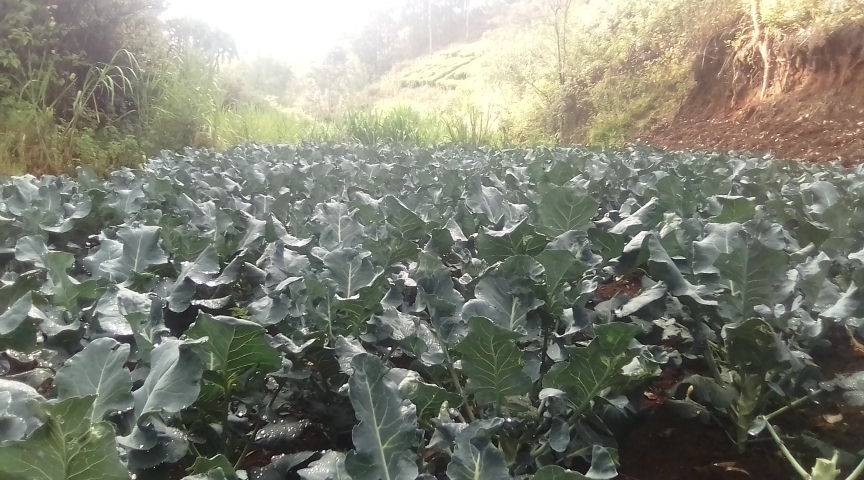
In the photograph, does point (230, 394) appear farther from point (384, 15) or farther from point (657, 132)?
point (384, 15)

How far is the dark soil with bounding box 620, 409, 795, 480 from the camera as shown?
3.66 feet

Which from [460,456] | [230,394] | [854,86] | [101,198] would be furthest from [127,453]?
[854,86]

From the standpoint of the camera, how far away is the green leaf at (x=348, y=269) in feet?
3.89

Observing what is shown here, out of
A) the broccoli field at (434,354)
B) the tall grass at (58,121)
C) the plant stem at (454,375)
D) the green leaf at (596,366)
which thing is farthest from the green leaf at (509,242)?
the tall grass at (58,121)

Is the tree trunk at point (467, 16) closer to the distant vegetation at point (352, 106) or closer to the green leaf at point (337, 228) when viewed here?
the distant vegetation at point (352, 106)

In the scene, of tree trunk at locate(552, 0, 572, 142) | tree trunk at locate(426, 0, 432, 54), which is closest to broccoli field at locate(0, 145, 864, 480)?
tree trunk at locate(552, 0, 572, 142)

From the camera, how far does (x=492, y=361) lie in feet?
2.76

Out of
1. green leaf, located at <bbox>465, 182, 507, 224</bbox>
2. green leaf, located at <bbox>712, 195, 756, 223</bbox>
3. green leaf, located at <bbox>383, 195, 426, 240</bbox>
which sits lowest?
green leaf, located at <bbox>465, 182, 507, 224</bbox>

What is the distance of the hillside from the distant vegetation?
0.16ft

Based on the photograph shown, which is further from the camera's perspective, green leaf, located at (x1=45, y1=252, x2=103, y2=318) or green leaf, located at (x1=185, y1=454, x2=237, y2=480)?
green leaf, located at (x1=45, y1=252, x2=103, y2=318)

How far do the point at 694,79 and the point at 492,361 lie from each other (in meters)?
12.9

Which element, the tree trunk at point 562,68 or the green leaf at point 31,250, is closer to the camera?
the green leaf at point 31,250

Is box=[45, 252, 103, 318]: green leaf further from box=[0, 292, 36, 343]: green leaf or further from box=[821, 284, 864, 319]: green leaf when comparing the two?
box=[821, 284, 864, 319]: green leaf

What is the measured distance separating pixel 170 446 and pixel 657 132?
12485 millimetres
